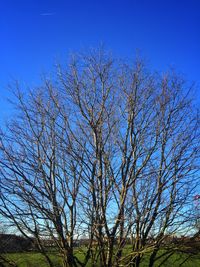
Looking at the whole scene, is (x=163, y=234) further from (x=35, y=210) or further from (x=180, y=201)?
(x=35, y=210)

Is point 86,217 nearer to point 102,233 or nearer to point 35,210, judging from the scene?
point 102,233

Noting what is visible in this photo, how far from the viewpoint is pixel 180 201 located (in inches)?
356

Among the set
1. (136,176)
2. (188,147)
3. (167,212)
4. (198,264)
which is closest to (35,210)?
(136,176)

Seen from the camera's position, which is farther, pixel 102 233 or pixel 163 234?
pixel 163 234

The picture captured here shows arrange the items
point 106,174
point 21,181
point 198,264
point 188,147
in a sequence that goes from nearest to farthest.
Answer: point 21,181 < point 106,174 < point 188,147 < point 198,264

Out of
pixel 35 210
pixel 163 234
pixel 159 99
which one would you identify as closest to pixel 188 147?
pixel 159 99

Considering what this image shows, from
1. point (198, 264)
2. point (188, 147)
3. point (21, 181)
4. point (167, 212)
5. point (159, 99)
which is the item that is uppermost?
point (159, 99)

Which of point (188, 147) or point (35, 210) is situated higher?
point (188, 147)

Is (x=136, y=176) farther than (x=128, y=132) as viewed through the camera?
No

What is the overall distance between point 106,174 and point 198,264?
7.40 meters

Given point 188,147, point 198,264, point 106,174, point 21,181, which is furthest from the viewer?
point 198,264

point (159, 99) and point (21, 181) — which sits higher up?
point (159, 99)

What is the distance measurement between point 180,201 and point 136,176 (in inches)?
50.8

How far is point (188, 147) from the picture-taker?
10.1 meters
